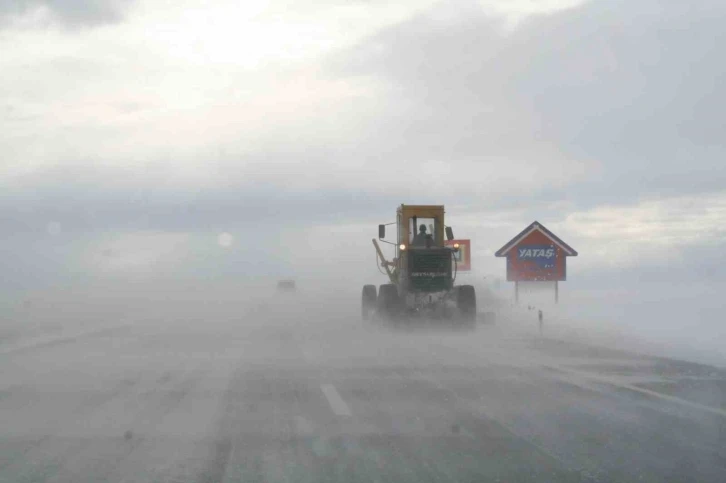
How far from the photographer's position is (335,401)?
12547 millimetres

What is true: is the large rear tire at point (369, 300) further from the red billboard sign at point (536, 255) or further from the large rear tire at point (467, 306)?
the red billboard sign at point (536, 255)

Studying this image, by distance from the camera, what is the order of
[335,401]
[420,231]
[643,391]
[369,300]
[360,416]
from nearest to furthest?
[360,416]
[335,401]
[643,391]
[420,231]
[369,300]

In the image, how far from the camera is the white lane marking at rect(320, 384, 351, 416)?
11578 millimetres

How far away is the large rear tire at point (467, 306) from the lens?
27391mm

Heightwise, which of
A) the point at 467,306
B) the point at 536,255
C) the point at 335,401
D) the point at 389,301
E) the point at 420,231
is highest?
the point at 420,231

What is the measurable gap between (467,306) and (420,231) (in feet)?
9.62

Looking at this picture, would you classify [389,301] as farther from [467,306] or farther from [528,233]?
[528,233]

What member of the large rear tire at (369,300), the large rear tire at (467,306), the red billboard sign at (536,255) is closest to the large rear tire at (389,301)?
the large rear tire at (467,306)

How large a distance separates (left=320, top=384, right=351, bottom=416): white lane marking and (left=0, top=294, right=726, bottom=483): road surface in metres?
0.03

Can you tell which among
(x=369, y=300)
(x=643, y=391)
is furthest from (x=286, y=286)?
(x=643, y=391)

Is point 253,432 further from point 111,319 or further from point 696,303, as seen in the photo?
point 696,303

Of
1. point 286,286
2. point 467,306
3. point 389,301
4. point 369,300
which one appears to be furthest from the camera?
point 286,286

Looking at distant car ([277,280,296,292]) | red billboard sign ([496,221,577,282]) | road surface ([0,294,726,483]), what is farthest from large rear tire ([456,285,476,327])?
distant car ([277,280,296,292])

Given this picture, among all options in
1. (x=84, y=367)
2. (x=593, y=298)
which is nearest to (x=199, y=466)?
(x=84, y=367)
